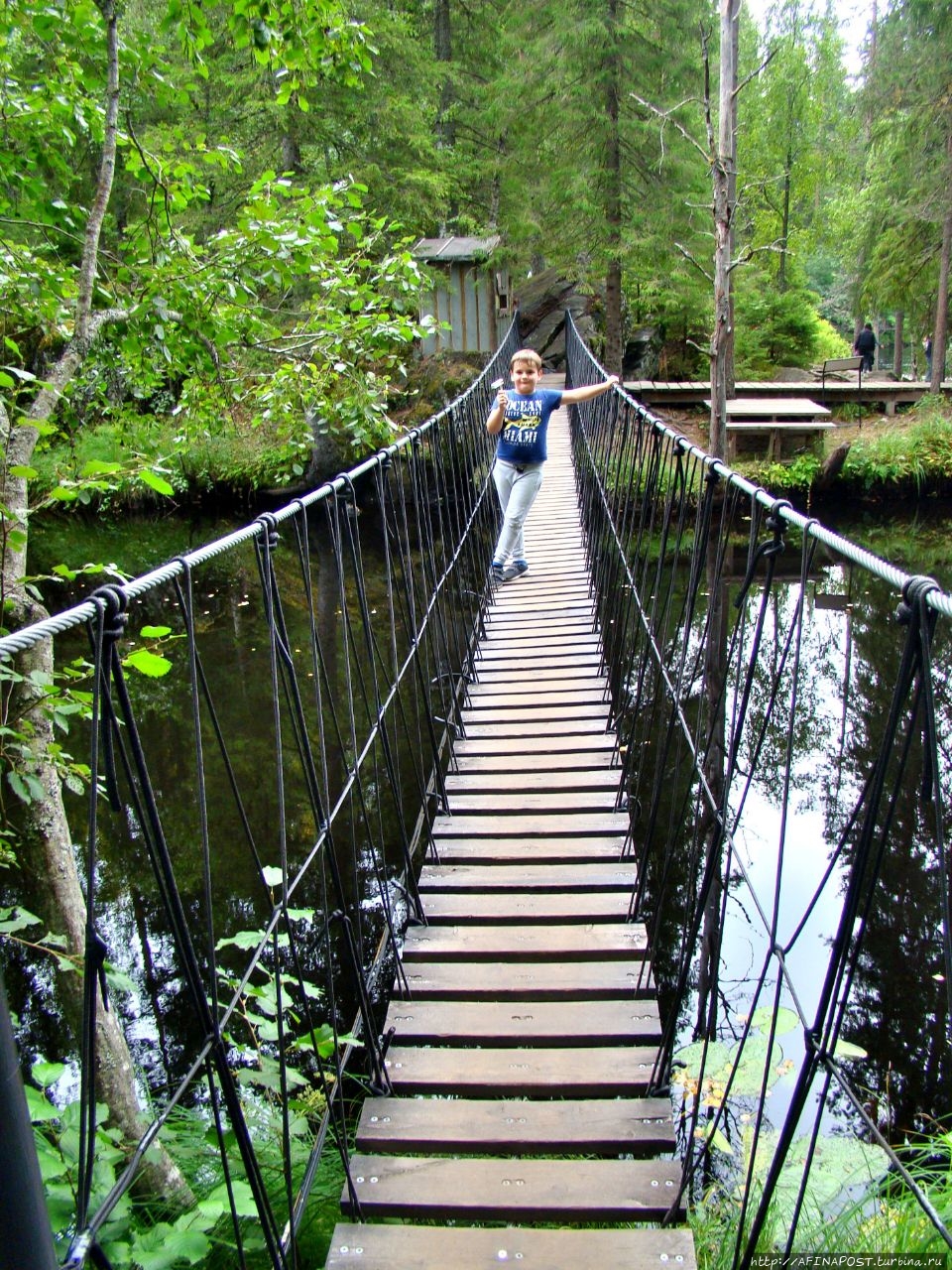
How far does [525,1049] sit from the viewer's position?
2180 millimetres

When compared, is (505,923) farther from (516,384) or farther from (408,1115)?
(516,384)

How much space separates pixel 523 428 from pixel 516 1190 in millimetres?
3724

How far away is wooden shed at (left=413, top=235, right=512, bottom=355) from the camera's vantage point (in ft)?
45.0

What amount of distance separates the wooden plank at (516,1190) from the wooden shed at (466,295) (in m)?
12.9

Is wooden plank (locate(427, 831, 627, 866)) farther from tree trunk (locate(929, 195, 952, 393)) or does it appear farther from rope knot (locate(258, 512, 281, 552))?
tree trunk (locate(929, 195, 952, 393))

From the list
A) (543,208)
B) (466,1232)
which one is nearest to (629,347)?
(543,208)

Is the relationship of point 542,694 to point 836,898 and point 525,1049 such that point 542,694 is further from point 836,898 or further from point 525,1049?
point 836,898

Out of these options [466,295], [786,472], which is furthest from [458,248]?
[786,472]

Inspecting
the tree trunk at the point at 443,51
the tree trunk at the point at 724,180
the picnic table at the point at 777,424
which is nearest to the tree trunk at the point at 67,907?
the tree trunk at the point at 724,180

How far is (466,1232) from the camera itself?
1.72 metres

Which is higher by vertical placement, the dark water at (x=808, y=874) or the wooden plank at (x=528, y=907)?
the wooden plank at (x=528, y=907)

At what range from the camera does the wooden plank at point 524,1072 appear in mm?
2049

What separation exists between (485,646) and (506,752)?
112 cm

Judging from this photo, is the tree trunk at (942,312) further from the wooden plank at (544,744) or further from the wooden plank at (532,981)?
the wooden plank at (532,981)
